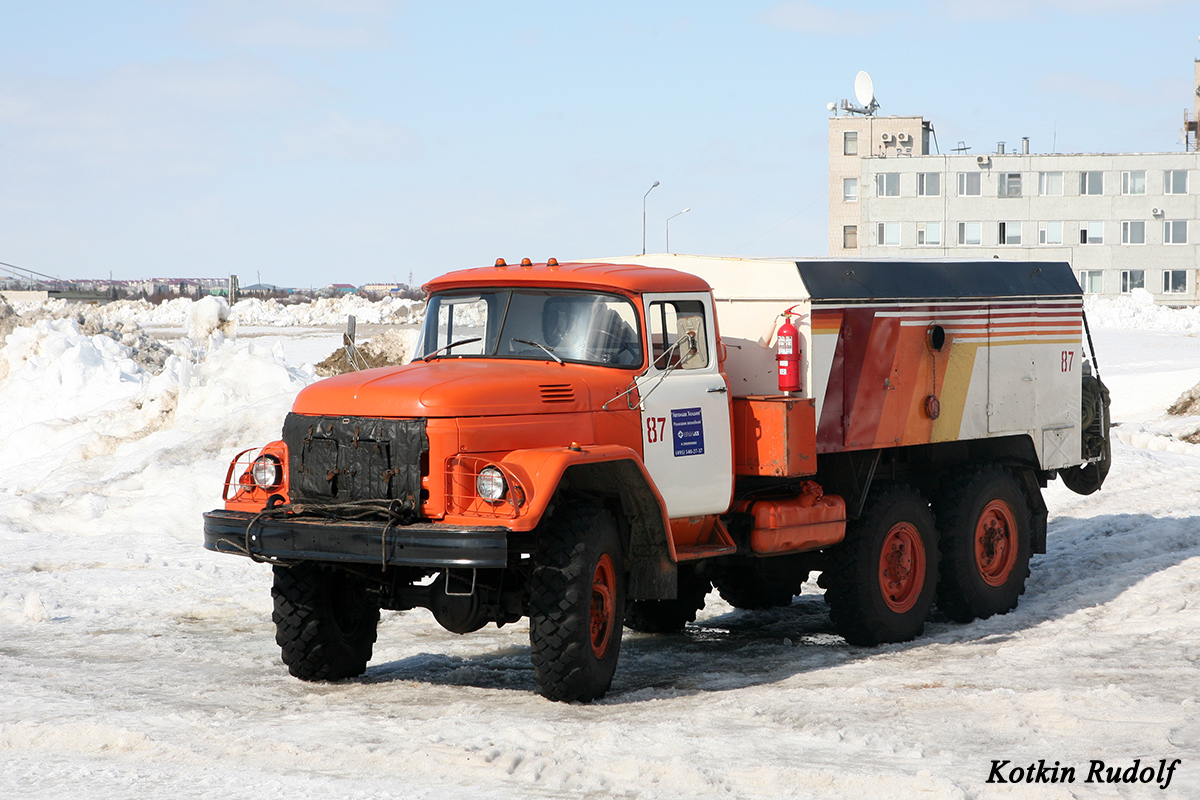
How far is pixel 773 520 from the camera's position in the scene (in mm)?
9484

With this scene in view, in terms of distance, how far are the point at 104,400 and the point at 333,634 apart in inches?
674

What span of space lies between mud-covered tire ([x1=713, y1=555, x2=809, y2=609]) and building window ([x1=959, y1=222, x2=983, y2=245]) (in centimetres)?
5758

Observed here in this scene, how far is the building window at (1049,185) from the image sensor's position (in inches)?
2589

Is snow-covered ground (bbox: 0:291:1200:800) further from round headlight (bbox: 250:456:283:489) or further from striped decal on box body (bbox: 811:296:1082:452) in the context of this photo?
striped decal on box body (bbox: 811:296:1082:452)

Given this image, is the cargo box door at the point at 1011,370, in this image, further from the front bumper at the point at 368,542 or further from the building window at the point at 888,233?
the building window at the point at 888,233

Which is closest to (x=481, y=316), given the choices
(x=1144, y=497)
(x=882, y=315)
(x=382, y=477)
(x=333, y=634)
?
(x=382, y=477)

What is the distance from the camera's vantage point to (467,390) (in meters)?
7.78

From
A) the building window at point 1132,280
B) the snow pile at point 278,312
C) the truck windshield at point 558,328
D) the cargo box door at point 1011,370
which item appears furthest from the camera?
the snow pile at point 278,312

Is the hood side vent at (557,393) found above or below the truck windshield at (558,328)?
below

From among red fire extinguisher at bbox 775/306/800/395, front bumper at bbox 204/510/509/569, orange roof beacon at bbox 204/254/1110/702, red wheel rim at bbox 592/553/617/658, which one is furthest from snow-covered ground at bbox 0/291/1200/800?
red fire extinguisher at bbox 775/306/800/395

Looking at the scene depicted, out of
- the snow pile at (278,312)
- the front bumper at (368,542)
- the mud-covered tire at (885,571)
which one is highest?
the snow pile at (278,312)

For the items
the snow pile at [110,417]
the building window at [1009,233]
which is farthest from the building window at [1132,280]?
the snow pile at [110,417]

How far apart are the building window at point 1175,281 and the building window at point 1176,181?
12.9 ft

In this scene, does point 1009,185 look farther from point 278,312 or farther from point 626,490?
point 626,490
